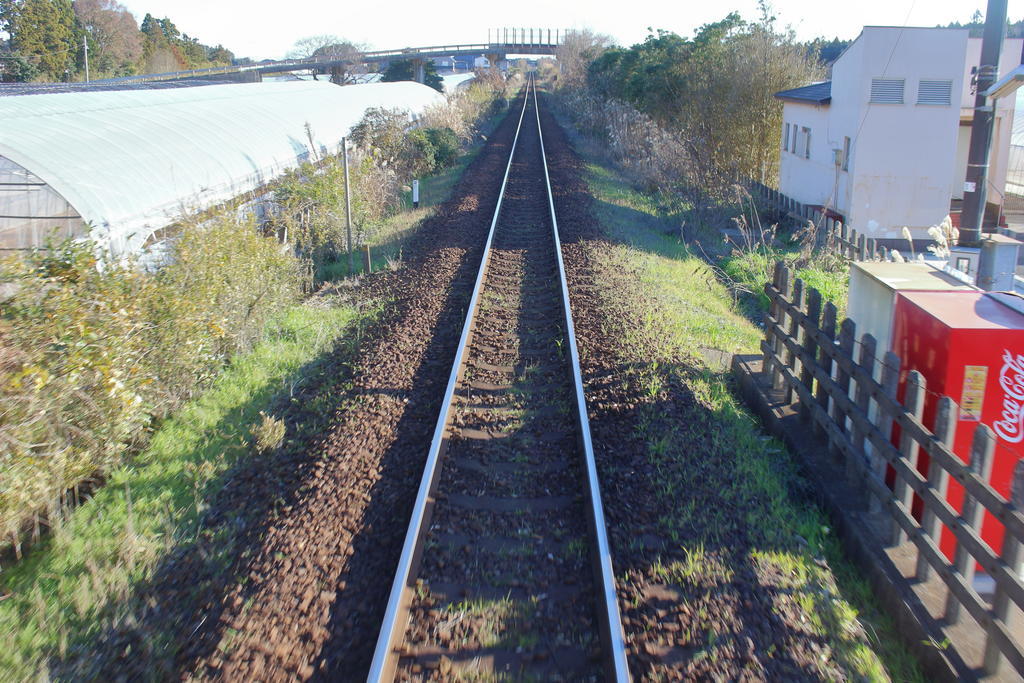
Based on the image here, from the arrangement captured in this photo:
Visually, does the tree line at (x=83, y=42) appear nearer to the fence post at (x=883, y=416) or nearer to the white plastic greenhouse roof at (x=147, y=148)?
the white plastic greenhouse roof at (x=147, y=148)

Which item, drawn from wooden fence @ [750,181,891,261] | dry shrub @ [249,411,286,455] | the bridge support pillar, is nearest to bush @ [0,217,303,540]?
dry shrub @ [249,411,286,455]

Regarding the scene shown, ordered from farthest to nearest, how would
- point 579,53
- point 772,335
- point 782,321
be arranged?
1. point 579,53
2. point 772,335
3. point 782,321

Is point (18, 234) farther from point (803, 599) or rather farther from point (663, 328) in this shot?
point (803, 599)

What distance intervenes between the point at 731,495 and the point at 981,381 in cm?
167

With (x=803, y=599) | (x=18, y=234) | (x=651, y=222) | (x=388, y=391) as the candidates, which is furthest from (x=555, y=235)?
(x=803, y=599)

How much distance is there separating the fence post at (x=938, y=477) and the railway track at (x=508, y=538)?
5.48 feet

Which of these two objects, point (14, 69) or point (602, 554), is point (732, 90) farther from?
point (14, 69)

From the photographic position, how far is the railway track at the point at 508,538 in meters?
3.96

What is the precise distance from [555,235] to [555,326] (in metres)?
5.02

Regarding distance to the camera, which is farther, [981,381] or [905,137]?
[905,137]

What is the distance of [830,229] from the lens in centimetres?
1434

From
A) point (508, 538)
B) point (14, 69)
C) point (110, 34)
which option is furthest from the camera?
point (110, 34)

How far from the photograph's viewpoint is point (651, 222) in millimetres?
17797

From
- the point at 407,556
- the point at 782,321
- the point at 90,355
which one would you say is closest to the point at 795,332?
the point at 782,321
